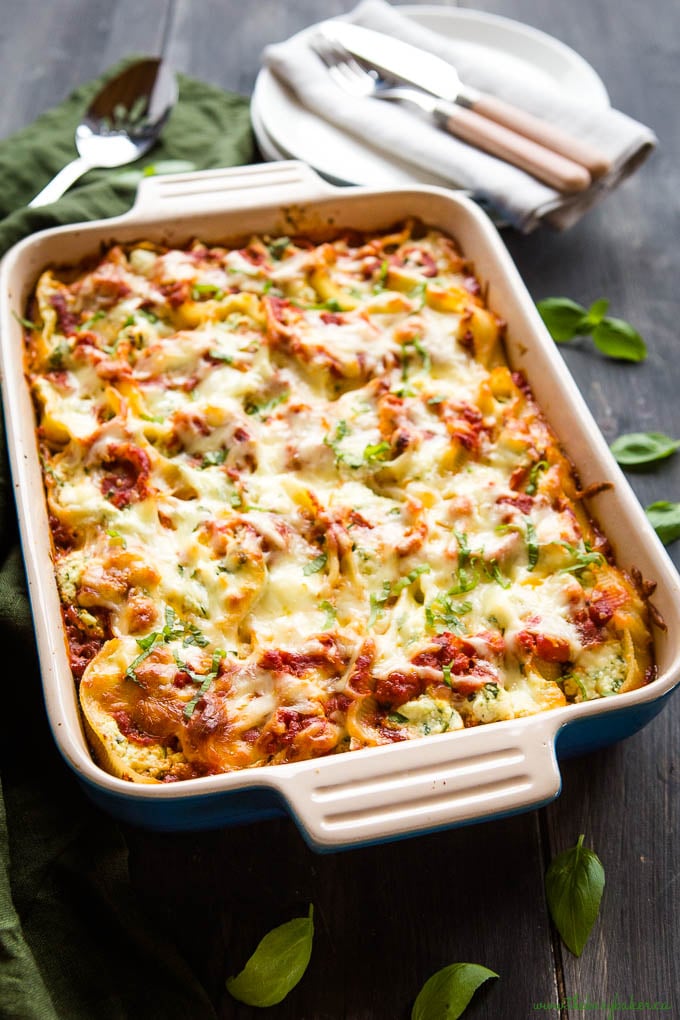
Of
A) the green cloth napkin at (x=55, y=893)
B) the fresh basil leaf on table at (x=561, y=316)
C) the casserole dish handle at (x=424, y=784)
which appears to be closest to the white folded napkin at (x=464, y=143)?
the fresh basil leaf on table at (x=561, y=316)

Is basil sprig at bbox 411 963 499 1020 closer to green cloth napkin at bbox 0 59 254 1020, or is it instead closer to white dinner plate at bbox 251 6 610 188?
green cloth napkin at bbox 0 59 254 1020

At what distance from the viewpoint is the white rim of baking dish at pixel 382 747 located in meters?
1.88

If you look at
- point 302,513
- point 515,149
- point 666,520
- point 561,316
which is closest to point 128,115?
point 515,149

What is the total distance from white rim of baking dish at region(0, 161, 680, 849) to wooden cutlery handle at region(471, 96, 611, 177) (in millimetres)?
590

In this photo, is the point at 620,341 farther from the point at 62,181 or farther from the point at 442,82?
the point at 62,181

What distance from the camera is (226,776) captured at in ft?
6.20

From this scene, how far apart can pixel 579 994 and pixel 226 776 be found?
889 millimetres

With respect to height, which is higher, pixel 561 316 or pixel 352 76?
pixel 352 76

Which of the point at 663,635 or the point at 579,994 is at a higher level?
the point at 663,635

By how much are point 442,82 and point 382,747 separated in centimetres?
256

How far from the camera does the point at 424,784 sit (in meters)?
1.89

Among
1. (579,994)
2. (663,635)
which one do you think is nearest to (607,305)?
(663,635)

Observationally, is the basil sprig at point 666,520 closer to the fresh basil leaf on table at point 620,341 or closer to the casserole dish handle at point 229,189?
the fresh basil leaf on table at point 620,341

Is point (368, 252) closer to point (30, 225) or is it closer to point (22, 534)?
point (30, 225)
